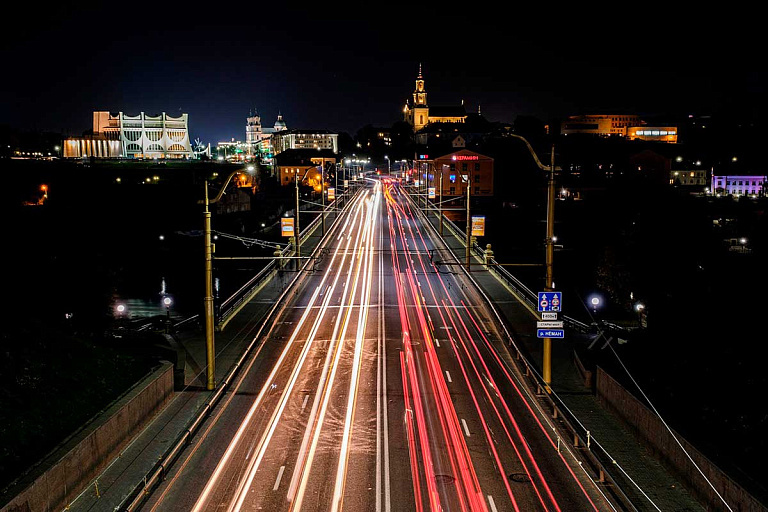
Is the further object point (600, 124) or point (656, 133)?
point (600, 124)

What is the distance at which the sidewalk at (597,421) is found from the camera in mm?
13227

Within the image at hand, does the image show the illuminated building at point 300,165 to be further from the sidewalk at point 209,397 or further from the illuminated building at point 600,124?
the sidewalk at point 209,397

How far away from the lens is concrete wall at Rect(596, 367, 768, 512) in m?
11.5

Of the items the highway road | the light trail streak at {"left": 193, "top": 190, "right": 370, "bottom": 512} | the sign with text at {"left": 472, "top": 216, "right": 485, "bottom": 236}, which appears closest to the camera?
the highway road

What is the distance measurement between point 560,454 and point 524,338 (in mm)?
11050

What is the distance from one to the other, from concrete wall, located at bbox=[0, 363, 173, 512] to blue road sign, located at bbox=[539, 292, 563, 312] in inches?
437

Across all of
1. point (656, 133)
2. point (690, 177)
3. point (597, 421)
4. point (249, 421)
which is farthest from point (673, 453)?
point (656, 133)

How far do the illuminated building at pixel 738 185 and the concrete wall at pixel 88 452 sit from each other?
114508mm

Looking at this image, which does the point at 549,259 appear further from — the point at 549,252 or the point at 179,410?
the point at 179,410

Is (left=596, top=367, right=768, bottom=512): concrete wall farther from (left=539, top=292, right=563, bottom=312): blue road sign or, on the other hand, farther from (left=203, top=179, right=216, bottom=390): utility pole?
(left=203, top=179, right=216, bottom=390): utility pole

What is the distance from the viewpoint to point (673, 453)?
46.3 ft

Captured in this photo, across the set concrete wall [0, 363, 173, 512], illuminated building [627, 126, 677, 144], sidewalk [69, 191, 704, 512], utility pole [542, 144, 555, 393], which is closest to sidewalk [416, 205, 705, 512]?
sidewalk [69, 191, 704, 512]

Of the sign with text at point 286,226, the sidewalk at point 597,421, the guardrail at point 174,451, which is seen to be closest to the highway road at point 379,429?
the guardrail at point 174,451

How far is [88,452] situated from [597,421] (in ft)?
40.9
